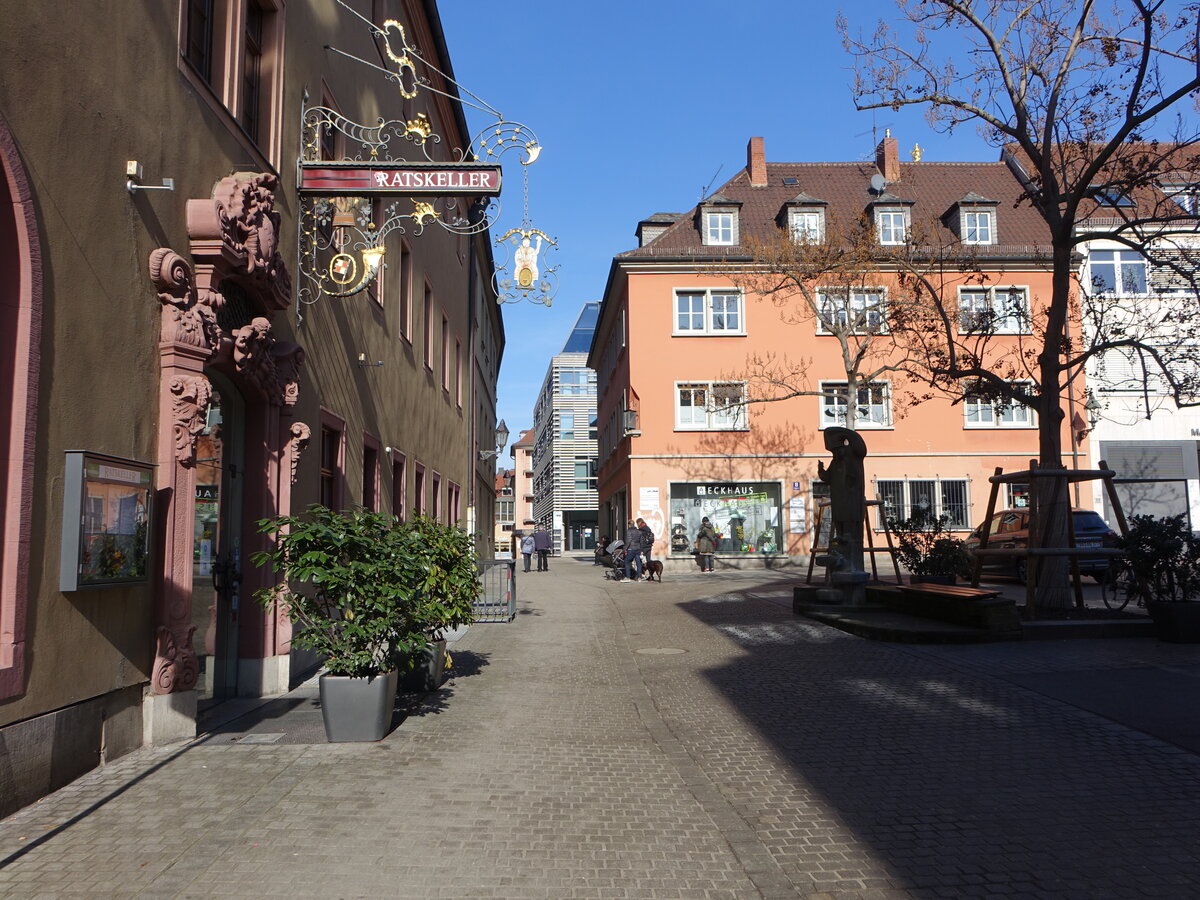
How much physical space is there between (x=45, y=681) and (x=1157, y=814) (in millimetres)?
6144

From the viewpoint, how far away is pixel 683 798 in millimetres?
5688

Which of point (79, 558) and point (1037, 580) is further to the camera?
point (1037, 580)

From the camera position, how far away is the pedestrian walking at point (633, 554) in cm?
2706

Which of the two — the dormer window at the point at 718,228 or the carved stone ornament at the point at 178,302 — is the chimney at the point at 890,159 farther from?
the carved stone ornament at the point at 178,302

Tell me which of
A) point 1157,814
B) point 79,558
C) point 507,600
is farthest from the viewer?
point 507,600

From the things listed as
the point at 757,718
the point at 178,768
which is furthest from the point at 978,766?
the point at 178,768

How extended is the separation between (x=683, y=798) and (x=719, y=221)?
30.3 m

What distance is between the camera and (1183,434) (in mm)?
33812

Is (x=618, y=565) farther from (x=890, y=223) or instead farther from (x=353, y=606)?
(x=353, y=606)

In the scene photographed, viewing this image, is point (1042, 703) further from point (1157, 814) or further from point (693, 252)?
point (693, 252)

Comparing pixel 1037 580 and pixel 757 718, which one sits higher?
pixel 1037 580

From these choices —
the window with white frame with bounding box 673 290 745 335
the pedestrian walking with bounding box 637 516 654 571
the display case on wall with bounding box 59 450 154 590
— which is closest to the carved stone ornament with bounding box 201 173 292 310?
the display case on wall with bounding box 59 450 154 590

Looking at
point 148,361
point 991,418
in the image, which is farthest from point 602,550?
point 148,361

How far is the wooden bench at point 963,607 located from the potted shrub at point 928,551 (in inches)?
116
